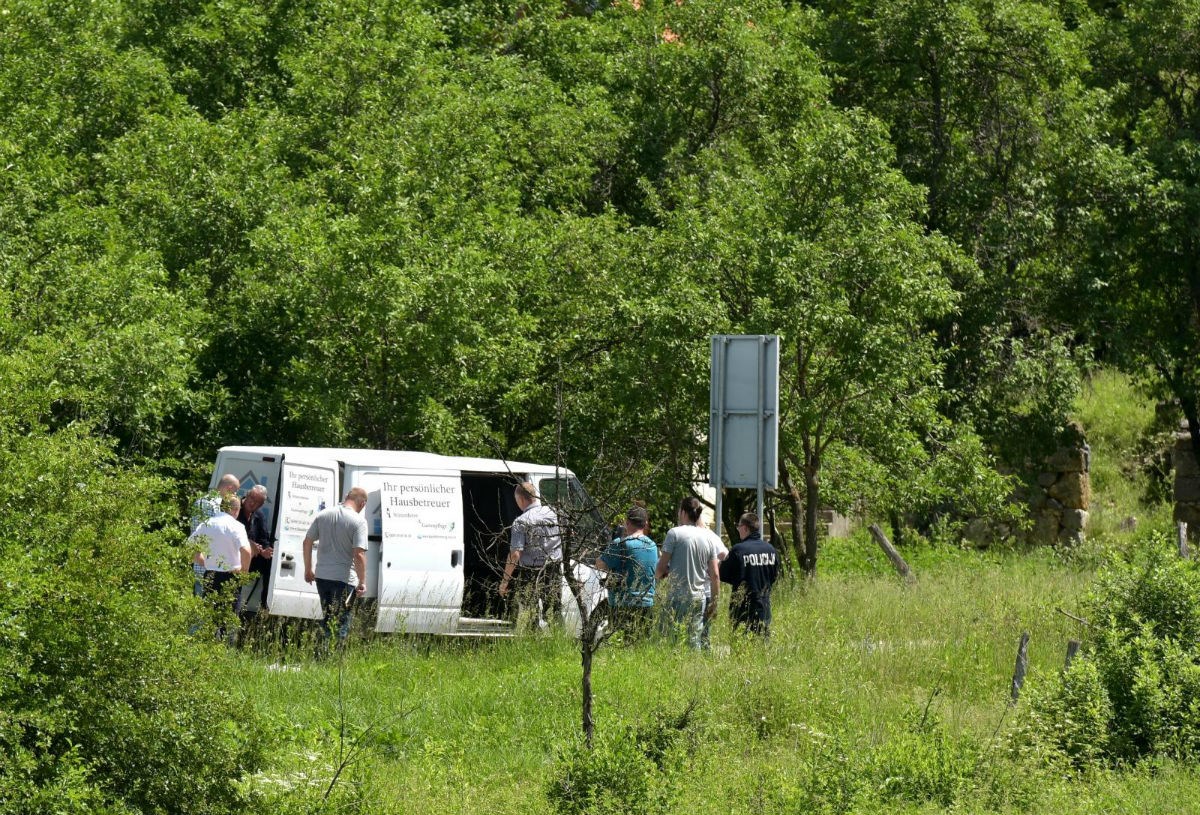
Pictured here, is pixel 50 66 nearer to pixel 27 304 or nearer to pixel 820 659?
pixel 27 304

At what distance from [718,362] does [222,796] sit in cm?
613

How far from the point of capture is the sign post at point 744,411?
11977 millimetres

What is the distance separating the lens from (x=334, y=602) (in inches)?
471

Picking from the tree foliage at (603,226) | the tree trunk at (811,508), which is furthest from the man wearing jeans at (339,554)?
the tree trunk at (811,508)

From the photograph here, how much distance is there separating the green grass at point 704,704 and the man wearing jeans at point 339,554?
575mm

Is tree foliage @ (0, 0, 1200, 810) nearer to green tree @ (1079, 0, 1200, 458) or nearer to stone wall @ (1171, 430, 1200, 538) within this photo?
green tree @ (1079, 0, 1200, 458)

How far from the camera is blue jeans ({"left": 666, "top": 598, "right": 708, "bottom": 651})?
11500mm

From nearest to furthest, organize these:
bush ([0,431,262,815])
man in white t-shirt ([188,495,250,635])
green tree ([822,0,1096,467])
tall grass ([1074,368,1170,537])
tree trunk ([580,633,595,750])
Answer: bush ([0,431,262,815])
tree trunk ([580,633,595,750])
man in white t-shirt ([188,495,250,635])
green tree ([822,0,1096,467])
tall grass ([1074,368,1170,537])

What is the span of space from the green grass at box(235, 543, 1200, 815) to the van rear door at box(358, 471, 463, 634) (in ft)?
1.27

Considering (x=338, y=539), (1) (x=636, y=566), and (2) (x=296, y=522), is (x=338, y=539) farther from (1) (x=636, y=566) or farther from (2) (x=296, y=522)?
(1) (x=636, y=566)

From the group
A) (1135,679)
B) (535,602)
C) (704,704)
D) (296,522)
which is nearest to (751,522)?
(535,602)

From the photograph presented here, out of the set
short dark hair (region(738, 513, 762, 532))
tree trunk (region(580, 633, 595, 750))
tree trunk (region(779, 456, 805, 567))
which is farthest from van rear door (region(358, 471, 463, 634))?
tree trunk (region(779, 456, 805, 567))

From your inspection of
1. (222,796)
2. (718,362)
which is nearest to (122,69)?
(718,362)

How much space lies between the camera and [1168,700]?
31.4ft
